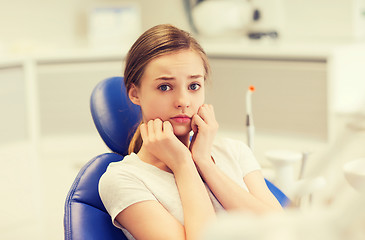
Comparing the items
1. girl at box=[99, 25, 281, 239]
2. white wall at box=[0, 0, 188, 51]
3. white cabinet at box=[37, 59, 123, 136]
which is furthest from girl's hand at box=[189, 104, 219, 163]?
white wall at box=[0, 0, 188, 51]

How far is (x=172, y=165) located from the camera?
47.6 inches

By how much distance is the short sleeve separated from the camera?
3.76 feet

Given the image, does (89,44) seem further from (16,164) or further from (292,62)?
(292,62)

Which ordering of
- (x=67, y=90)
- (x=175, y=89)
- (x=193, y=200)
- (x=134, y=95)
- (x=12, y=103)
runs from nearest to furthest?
1. (x=193, y=200)
2. (x=175, y=89)
3. (x=134, y=95)
4. (x=12, y=103)
5. (x=67, y=90)

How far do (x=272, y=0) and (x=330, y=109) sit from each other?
2.72ft

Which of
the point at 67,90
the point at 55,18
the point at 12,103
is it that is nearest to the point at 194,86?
the point at 12,103

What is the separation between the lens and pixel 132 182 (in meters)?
1.19

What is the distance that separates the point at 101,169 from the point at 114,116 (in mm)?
203

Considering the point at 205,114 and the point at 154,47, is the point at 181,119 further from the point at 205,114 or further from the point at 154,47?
the point at 154,47

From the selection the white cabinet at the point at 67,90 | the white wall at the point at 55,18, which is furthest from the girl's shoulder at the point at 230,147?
the white wall at the point at 55,18

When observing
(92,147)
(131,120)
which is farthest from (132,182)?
(92,147)

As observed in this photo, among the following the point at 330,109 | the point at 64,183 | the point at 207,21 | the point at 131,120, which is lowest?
the point at 64,183

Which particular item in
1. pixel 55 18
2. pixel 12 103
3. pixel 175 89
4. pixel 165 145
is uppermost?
pixel 55 18

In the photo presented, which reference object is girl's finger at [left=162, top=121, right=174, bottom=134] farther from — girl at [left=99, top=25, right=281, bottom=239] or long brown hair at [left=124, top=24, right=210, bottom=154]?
long brown hair at [left=124, top=24, right=210, bottom=154]
